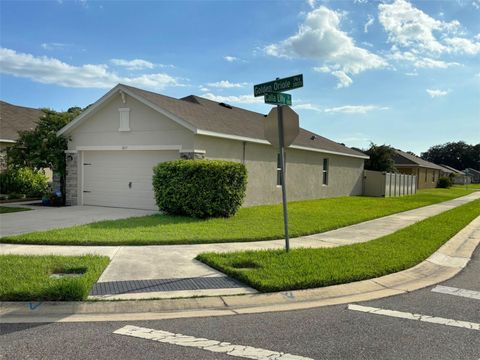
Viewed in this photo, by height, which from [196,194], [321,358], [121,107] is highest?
[121,107]

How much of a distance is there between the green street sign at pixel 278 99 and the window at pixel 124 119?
8.95m

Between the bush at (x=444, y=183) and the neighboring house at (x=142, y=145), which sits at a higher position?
the neighboring house at (x=142, y=145)

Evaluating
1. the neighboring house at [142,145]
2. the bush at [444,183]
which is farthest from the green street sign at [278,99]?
the bush at [444,183]

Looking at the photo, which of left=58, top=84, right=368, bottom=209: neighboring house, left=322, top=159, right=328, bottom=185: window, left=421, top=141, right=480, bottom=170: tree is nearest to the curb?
left=58, top=84, right=368, bottom=209: neighboring house

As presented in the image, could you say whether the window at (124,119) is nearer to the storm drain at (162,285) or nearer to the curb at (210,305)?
the storm drain at (162,285)

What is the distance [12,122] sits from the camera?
872 inches

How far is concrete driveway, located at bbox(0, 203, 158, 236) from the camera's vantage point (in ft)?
33.1

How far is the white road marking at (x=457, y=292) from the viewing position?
5737mm

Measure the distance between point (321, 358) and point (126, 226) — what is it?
7542 millimetres

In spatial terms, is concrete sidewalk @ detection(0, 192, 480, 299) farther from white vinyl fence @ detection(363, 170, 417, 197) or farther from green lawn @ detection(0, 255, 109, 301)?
white vinyl fence @ detection(363, 170, 417, 197)

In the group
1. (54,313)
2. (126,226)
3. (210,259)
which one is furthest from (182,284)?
(126,226)

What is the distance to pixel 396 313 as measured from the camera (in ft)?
16.2

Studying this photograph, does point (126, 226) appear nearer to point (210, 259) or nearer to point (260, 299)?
point (210, 259)

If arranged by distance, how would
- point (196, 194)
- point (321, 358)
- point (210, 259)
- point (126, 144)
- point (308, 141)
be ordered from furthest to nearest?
point (308, 141) → point (126, 144) → point (196, 194) → point (210, 259) → point (321, 358)
